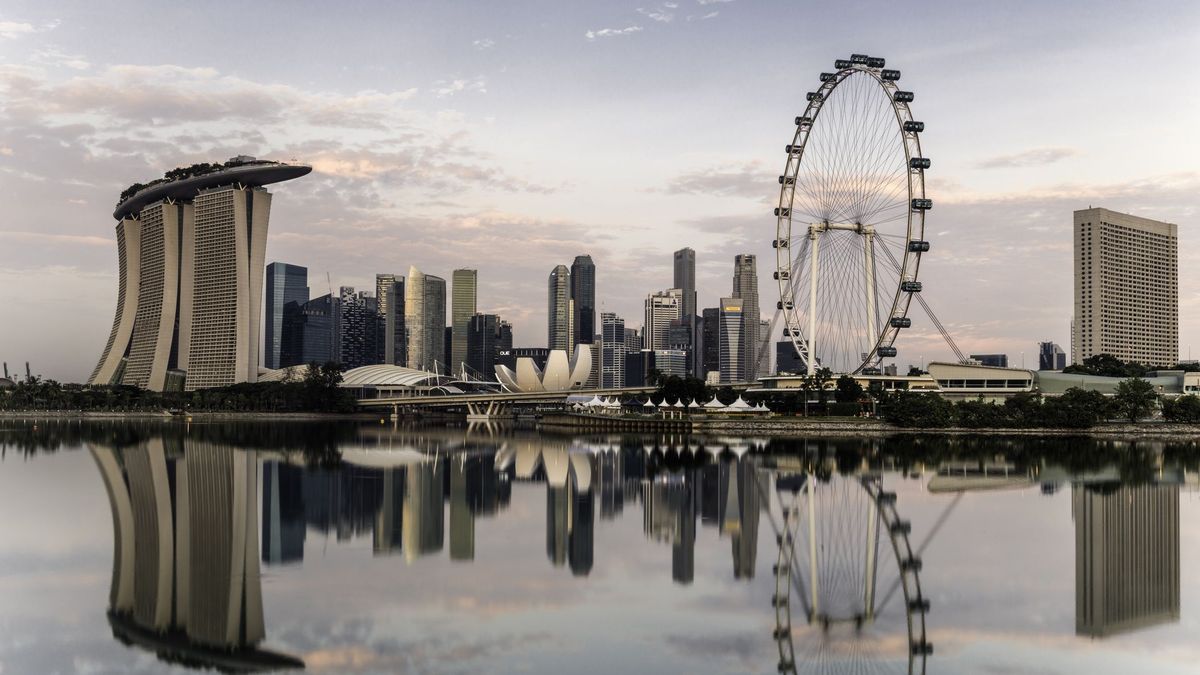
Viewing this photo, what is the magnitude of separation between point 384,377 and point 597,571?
A: 12826cm

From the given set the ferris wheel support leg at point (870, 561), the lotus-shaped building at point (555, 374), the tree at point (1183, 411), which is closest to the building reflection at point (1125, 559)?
the ferris wheel support leg at point (870, 561)

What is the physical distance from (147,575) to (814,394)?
70.3 m

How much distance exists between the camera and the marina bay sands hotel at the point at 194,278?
13375 centimetres

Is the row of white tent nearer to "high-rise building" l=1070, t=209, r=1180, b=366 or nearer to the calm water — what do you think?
the calm water

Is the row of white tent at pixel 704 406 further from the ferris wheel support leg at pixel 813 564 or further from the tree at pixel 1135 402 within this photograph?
the ferris wheel support leg at pixel 813 564

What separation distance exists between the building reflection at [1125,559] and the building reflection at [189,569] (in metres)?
13.3

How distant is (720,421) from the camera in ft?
255

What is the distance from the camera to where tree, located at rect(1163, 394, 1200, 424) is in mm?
70875

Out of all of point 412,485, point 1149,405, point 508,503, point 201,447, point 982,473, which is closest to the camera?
point 508,503

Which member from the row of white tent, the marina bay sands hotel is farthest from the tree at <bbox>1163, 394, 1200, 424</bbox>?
the marina bay sands hotel

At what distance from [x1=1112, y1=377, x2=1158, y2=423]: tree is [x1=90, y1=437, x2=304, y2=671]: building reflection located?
60.4 meters

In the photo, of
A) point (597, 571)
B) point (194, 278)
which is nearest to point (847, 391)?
point (597, 571)

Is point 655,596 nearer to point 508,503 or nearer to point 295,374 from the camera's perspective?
point 508,503

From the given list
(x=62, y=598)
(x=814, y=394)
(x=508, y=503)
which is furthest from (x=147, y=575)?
(x=814, y=394)
